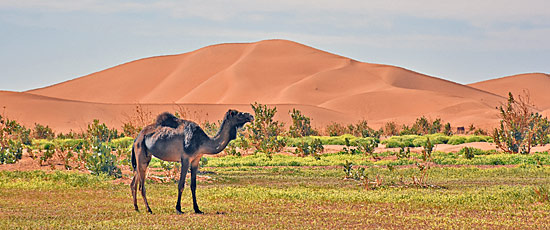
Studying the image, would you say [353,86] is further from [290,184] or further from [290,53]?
[290,184]

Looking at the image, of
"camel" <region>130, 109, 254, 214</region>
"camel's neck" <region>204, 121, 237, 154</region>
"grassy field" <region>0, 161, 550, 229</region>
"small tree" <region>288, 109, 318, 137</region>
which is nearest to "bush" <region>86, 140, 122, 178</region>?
"grassy field" <region>0, 161, 550, 229</region>

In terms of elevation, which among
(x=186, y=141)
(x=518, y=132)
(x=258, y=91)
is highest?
(x=258, y=91)

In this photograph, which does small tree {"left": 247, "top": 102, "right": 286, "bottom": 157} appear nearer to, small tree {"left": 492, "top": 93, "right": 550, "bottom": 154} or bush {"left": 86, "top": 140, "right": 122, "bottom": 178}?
small tree {"left": 492, "top": 93, "right": 550, "bottom": 154}

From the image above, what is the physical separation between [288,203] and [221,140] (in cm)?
272

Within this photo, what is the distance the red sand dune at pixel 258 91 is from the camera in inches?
3976

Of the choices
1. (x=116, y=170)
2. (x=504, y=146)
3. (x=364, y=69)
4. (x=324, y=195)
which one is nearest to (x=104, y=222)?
(x=324, y=195)

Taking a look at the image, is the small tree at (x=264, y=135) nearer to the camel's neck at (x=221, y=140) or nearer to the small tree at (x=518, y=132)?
the small tree at (x=518, y=132)

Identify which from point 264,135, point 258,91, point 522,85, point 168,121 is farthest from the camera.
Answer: point 522,85

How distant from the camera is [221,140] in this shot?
14289mm

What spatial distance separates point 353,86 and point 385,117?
22.1 metres

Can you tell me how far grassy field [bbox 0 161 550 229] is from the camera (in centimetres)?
1291

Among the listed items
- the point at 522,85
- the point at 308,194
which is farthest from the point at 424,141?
the point at 522,85

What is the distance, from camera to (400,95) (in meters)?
118

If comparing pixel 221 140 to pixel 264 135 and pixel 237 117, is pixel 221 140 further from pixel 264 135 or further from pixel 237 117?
pixel 264 135
